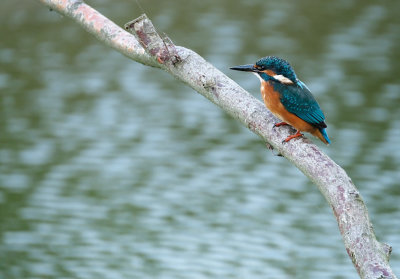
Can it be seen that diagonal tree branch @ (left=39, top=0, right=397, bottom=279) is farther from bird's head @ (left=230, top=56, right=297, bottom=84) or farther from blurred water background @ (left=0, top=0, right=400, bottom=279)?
blurred water background @ (left=0, top=0, right=400, bottom=279)

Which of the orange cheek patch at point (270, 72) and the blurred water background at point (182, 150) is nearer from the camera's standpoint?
the orange cheek patch at point (270, 72)

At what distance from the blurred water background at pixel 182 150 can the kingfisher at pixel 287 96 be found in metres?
3.24

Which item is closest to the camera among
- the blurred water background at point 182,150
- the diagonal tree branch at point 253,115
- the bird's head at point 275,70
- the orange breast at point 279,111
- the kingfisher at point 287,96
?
the diagonal tree branch at point 253,115

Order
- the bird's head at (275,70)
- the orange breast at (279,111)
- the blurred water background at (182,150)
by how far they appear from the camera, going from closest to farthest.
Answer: the orange breast at (279,111)
the bird's head at (275,70)
the blurred water background at (182,150)

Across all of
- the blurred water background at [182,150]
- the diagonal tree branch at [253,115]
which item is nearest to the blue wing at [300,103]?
the diagonal tree branch at [253,115]

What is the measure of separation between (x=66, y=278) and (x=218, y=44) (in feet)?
15.3

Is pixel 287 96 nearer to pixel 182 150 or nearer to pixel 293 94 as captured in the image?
pixel 293 94

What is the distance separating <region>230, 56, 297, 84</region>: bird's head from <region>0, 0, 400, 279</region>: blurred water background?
3295 millimetres

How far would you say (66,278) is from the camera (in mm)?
6902

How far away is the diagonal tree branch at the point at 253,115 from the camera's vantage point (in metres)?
2.44

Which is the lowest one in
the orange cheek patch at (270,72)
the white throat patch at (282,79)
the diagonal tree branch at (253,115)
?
the diagonal tree branch at (253,115)

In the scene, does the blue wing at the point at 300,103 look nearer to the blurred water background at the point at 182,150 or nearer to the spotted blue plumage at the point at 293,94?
the spotted blue plumage at the point at 293,94

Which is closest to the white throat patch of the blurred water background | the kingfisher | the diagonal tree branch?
the kingfisher

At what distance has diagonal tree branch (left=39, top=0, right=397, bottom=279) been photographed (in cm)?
244
